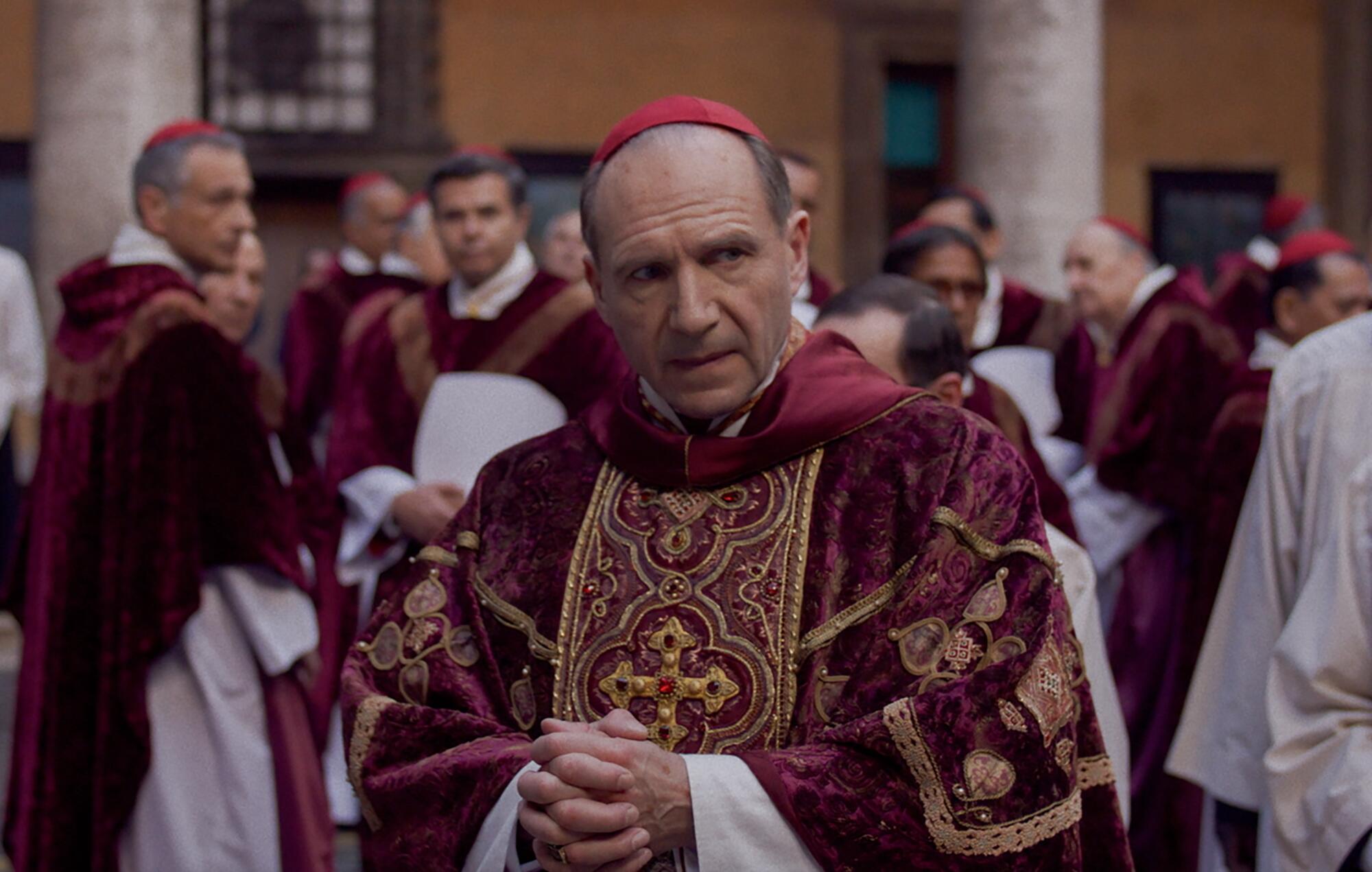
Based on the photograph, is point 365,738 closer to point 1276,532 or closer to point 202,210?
point 1276,532

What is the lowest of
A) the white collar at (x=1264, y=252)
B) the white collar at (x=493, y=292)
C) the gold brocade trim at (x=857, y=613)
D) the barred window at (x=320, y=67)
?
the gold brocade trim at (x=857, y=613)

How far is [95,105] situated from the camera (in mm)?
9367

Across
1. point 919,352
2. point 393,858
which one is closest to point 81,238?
point 919,352

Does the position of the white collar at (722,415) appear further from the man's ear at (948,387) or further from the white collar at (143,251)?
the white collar at (143,251)

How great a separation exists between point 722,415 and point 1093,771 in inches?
28.9

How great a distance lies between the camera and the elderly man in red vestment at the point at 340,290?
802cm

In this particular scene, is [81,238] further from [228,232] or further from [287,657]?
[287,657]

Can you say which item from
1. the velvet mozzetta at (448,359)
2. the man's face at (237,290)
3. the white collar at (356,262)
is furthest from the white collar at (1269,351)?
the white collar at (356,262)

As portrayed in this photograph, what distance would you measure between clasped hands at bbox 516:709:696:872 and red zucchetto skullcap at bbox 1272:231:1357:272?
13.5 ft

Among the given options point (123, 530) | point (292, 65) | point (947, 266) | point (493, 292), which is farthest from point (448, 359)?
point (292, 65)

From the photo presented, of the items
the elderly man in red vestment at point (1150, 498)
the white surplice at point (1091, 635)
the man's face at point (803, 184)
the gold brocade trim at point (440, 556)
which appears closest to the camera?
the gold brocade trim at point (440, 556)

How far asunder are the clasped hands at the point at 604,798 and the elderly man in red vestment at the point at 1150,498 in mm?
4082

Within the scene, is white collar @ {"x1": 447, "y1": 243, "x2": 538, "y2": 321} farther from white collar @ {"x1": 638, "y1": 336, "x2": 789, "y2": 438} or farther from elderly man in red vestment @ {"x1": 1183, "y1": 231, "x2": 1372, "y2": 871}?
white collar @ {"x1": 638, "y1": 336, "x2": 789, "y2": 438}

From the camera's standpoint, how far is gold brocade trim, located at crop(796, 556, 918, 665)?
2.40 metres
